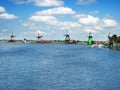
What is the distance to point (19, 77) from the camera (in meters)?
65.6

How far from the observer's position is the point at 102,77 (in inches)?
2680

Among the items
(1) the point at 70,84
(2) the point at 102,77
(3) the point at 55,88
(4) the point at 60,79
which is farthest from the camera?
(2) the point at 102,77

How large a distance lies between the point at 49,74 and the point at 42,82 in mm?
11173

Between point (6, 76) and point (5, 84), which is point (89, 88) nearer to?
point (5, 84)

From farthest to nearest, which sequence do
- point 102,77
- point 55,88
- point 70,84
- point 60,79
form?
point 102,77 < point 60,79 < point 70,84 < point 55,88

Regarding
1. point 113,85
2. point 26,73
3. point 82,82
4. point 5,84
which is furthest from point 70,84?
point 26,73

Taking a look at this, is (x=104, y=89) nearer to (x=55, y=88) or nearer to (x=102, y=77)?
(x=55, y=88)

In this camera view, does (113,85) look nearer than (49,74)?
Yes

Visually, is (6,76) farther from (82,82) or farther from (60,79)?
(82,82)

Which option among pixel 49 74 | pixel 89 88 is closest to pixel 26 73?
pixel 49 74

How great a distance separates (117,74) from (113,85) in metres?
15.2

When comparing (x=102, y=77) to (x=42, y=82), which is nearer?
(x=42, y=82)

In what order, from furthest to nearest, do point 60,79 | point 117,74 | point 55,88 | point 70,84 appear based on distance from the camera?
point 117,74
point 60,79
point 70,84
point 55,88

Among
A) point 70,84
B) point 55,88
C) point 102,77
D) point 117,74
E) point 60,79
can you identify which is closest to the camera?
point 55,88
